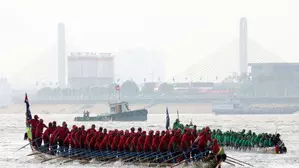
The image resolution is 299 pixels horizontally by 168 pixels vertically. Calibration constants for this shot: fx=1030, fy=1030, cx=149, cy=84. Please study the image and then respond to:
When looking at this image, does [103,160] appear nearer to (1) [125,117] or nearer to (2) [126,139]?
(2) [126,139]

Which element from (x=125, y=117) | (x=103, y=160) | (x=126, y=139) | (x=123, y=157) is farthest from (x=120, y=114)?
(x=126, y=139)

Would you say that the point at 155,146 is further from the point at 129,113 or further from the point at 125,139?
the point at 129,113

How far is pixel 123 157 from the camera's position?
48.3 metres

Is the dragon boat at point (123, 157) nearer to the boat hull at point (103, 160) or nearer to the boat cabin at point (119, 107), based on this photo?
the boat hull at point (103, 160)

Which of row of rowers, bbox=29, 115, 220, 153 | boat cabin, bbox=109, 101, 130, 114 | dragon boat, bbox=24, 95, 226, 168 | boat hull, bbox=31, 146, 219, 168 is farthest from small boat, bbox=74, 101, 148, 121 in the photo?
row of rowers, bbox=29, 115, 220, 153

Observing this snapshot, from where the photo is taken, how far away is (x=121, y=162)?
48.1 metres

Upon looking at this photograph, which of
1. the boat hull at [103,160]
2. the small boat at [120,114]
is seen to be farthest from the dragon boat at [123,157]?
the small boat at [120,114]

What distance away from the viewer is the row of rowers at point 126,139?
4512 cm

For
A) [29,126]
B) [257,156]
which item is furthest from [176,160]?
[257,156]

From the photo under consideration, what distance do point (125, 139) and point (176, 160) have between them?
3.70m

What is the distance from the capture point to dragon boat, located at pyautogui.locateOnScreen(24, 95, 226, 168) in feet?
144

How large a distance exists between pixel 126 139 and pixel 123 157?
878 millimetres

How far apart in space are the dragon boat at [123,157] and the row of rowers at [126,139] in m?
0.23

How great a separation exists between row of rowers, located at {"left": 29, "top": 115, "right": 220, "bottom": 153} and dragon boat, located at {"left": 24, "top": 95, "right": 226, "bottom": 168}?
0.23 m
